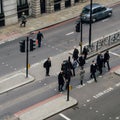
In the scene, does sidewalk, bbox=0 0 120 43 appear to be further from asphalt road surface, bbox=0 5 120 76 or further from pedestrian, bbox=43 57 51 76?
pedestrian, bbox=43 57 51 76

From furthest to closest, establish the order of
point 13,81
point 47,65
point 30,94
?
point 47,65
point 13,81
point 30,94

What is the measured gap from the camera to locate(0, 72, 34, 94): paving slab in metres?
32.5

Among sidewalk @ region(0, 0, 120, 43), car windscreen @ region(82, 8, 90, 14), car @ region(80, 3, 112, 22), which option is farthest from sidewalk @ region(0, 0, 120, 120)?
car @ region(80, 3, 112, 22)

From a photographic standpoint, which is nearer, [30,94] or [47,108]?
[47,108]

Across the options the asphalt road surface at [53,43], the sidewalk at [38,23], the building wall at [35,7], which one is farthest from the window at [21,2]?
the asphalt road surface at [53,43]

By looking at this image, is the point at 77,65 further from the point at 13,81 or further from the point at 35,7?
the point at 35,7

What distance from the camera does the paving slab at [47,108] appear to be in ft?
92.8

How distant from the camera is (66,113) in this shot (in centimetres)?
2895

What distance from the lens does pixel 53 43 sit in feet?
135

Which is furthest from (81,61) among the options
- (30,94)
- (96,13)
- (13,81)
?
(96,13)

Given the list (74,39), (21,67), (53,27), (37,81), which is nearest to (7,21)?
(53,27)

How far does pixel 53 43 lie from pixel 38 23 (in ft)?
20.2

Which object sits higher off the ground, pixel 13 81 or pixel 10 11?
pixel 10 11

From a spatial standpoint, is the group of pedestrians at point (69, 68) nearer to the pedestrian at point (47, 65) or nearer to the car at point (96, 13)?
the pedestrian at point (47, 65)
